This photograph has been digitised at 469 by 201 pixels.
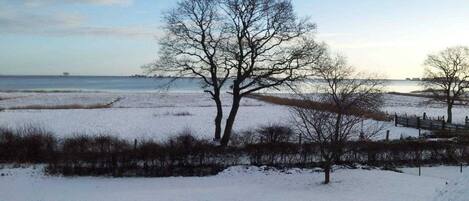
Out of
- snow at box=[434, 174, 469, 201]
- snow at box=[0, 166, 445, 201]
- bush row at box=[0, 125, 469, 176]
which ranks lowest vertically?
snow at box=[0, 166, 445, 201]

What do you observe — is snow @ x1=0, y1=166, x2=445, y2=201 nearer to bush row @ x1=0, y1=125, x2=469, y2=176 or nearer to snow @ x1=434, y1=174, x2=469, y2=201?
bush row @ x1=0, y1=125, x2=469, y2=176

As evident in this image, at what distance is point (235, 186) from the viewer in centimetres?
2167

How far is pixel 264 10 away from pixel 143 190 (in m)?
15.2

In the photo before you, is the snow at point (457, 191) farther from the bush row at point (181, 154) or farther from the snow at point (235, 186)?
the bush row at point (181, 154)

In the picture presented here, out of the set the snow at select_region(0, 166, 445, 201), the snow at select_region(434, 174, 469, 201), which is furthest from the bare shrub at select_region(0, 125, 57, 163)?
the snow at select_region(434, 174, 469, 201)

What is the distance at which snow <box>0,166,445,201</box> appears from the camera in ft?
63.3

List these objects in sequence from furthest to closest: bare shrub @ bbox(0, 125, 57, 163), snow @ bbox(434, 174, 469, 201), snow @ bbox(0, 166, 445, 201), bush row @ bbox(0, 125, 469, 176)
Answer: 1. bare shrub @ bbox(0, 125, 57, 163)
2. bush row @ bbox(0, 125, 469, 176)
3. snow @ bbox(0, 166, 445, 201)
4. snow @ bbox(434, 174, 469, 201)

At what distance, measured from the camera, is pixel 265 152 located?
2689cm

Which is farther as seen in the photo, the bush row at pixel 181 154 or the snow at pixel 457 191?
the bush row at pixel 181 154

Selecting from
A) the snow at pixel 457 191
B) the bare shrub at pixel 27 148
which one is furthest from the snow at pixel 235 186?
the snow at pixel 457 191

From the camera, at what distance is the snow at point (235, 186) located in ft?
63.3

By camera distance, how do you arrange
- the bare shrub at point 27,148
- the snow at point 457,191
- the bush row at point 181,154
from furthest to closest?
the bare shrub at point 27,148, the bush row at point 181,154, the snow at point 457,191

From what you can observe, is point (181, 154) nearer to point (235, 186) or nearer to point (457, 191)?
point (235, 186)

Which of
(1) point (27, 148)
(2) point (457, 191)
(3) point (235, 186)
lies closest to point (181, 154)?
(3) point (235, 186)
